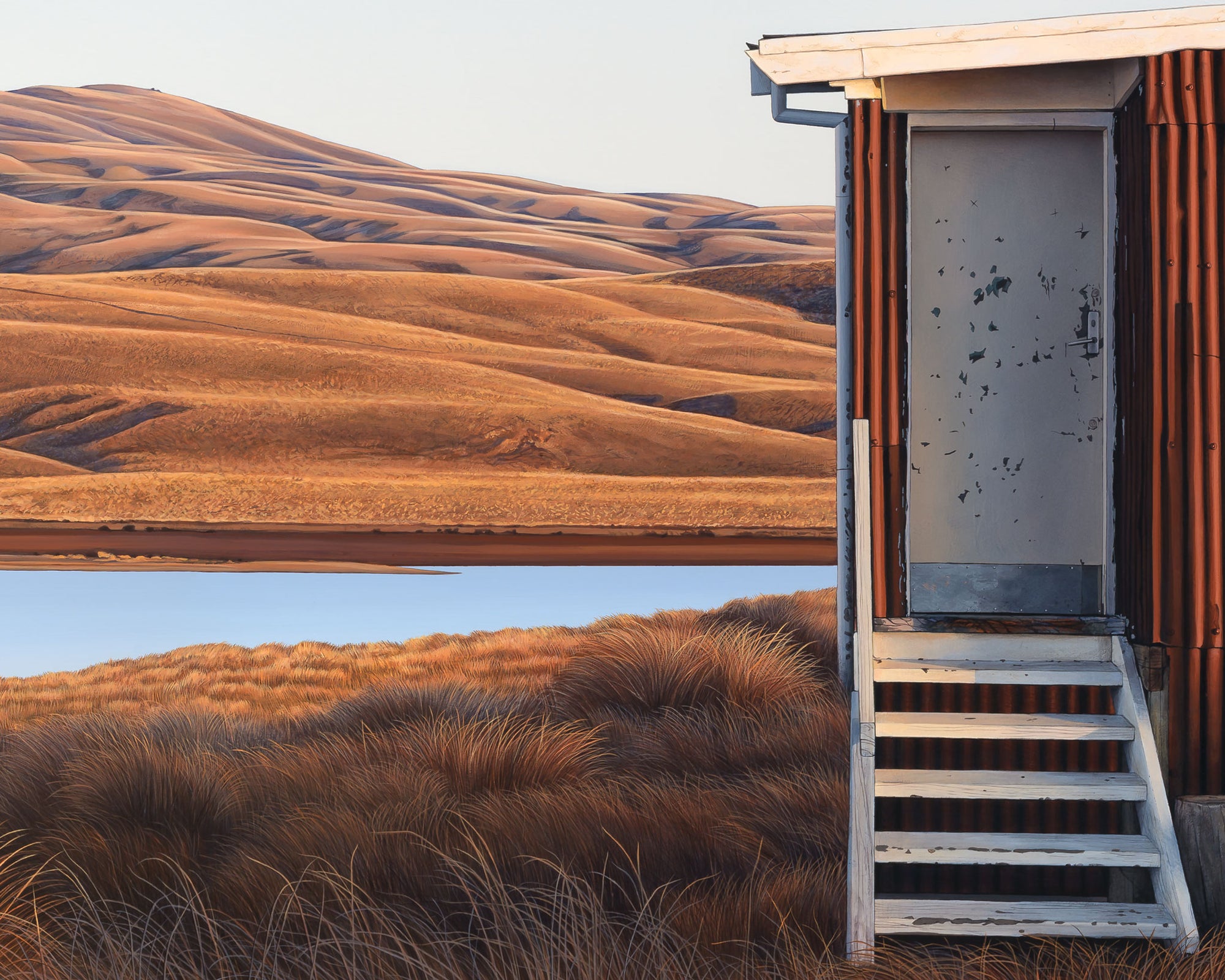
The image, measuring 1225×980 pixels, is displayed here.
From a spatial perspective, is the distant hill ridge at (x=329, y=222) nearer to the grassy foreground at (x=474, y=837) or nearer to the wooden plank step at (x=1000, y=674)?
the grassy foreground at (x=474, y=837)

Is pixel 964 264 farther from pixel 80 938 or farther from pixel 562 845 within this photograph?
pixel 80 938

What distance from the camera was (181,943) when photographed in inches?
195

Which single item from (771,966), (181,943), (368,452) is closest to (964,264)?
(771,966)

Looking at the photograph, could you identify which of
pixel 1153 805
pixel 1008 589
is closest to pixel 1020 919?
pixel 1153 805

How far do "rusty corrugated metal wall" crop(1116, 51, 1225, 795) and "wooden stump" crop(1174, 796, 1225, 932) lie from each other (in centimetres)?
41

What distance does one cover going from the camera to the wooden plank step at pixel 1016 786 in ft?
17.7

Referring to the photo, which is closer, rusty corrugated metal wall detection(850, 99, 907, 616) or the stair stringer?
the stair stringer

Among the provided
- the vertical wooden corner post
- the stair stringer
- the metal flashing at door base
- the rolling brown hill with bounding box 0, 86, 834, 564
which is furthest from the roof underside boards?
the rolling brown hill with bounding box 0, 86, 834, 564

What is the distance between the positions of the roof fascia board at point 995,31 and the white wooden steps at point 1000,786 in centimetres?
183

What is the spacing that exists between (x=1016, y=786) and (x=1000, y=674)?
1.88ft

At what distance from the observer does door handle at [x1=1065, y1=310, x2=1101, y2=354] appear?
6.64 meters

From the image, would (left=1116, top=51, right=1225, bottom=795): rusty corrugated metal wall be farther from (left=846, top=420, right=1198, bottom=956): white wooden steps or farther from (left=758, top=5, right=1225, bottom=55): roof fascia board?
(left=846, top=420, right=1198, bottom=956): white wooden steps

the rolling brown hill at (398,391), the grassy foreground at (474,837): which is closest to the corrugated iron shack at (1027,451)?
the grassy foreground at (474,837)

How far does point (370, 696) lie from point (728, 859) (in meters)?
4.12
